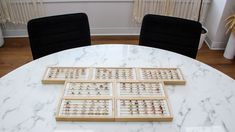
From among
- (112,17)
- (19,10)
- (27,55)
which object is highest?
(19,10)

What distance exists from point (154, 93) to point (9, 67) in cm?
204

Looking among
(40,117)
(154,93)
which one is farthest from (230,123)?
(40,117)

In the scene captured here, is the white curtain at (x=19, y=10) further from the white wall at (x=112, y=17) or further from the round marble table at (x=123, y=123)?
the round marble table at (x=123, y=123)

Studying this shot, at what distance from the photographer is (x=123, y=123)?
1.05 meters

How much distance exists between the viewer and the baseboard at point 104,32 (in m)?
3.23

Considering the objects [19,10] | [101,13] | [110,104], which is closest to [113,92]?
[110,104]

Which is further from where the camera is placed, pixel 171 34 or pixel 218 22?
pixel 218 22

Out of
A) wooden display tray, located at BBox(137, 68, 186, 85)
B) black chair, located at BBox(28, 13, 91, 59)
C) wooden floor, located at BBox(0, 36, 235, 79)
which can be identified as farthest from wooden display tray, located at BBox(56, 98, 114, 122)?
wooden floor, located at BBox(0, 36, 235, 79)

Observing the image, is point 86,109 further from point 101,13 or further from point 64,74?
point 101,13

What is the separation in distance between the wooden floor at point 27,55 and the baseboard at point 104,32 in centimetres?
7

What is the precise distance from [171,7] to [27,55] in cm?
191

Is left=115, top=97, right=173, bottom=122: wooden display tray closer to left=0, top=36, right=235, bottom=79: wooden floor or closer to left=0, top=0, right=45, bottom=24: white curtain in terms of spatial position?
left=0, top=36, right=235, bottom=79: wooden floor

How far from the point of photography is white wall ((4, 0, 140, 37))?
3061 mm

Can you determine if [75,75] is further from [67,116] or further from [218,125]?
[218,125]
